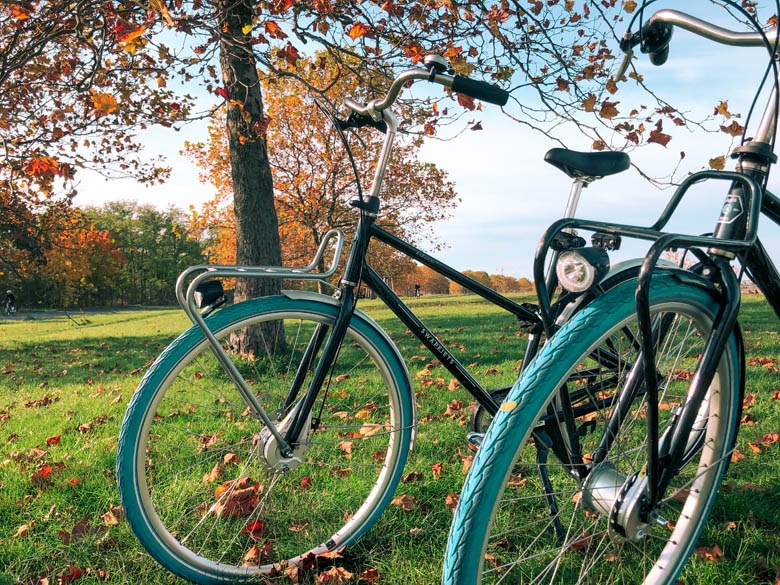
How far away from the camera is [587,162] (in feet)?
6.77

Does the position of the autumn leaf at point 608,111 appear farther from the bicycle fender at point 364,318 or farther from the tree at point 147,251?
the tree at point 147,251

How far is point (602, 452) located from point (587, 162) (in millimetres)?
1071

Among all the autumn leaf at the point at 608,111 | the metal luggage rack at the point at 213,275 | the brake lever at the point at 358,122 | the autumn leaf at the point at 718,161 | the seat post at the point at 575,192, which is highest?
the autumn leaf at the point at 608,111

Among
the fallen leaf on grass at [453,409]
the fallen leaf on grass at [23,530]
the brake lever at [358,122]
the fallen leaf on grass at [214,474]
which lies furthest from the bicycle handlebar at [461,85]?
the fallen leaf on grass at [453,409]

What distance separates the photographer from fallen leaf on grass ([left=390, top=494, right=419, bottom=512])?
265cm

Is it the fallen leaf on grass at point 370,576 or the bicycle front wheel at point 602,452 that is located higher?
the bicycle front wheel at point 602,452

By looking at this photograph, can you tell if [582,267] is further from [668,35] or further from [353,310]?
[668,35]

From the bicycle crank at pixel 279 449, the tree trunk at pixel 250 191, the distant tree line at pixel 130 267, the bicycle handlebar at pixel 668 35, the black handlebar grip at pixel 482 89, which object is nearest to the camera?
the bicycle handlebar at pixel 668 35

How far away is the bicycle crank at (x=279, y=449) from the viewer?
2.11 m

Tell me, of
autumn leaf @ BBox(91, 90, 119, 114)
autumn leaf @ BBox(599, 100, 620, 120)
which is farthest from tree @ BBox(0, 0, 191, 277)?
autumn leaf @ BBox(599, 100, 620, 120)

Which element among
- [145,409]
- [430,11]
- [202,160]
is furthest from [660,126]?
[202,160]

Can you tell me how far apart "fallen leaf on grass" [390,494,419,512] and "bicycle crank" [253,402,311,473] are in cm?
74

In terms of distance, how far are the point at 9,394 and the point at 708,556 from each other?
760 centimetres

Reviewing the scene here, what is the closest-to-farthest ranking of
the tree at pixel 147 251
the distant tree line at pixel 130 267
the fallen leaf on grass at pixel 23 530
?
the fallen leaf on grass at pixel 23 530
the distant tree line at pixel 130 267
the tree at pixel 147 251
